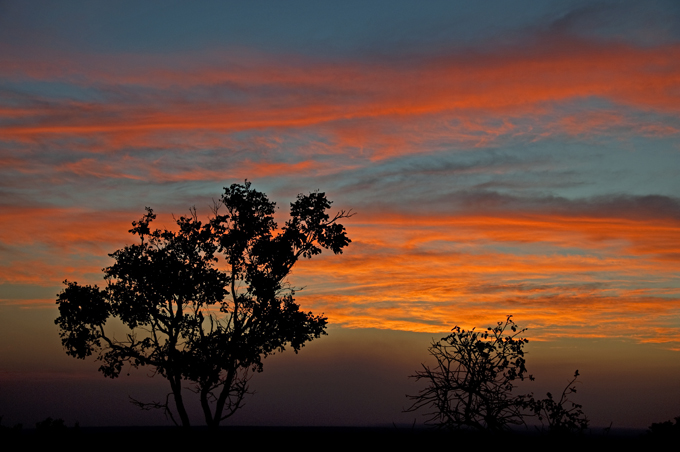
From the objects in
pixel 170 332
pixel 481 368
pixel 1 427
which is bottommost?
pixel 1 427

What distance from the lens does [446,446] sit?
573 inches

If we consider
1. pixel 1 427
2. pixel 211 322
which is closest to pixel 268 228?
pixel 211 322

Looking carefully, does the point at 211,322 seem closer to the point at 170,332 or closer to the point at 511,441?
the point at 170,332

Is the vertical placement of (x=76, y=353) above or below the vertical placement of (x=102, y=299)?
below

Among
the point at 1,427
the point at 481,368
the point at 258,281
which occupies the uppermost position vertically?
the point at 258,281

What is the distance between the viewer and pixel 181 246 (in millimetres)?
31516

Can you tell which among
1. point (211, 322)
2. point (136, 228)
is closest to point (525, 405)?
point (211, 322)

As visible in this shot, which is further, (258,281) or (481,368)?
(258,281)

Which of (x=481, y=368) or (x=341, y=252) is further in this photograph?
(x=341, y=252)

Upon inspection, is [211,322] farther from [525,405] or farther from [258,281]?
[525,405]

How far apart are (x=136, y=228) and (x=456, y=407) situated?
22.0m

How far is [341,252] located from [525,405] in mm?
17749

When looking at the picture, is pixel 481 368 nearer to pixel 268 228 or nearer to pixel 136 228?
pixel 268 228

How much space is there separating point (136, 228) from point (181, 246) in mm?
2584
